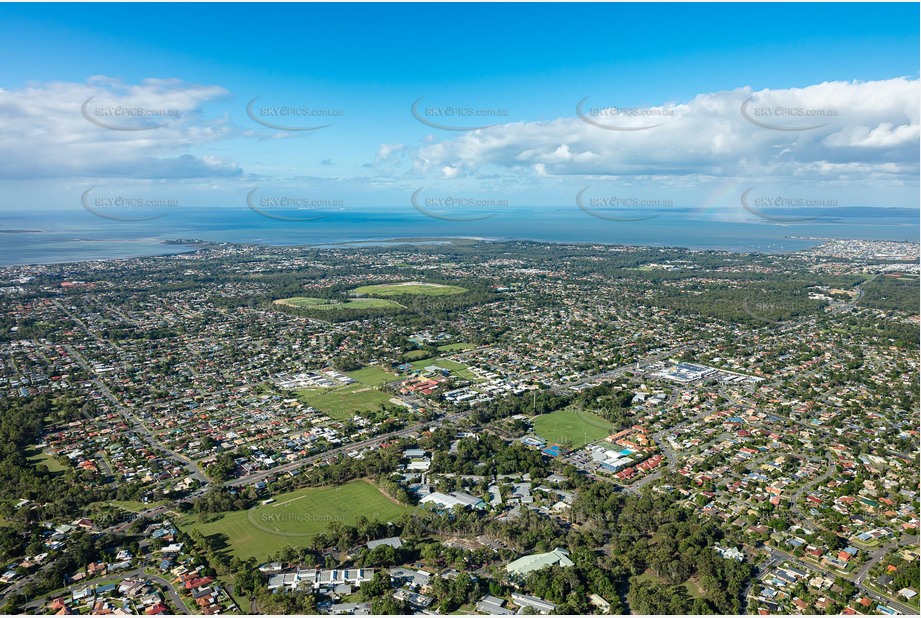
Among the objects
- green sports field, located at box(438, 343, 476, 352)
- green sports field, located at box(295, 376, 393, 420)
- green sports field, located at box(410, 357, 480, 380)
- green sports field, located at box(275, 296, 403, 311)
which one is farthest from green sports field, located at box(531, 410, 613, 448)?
green sports field, located at box(275, 296, 403, 311)

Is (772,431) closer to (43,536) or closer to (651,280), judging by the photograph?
(43,536)

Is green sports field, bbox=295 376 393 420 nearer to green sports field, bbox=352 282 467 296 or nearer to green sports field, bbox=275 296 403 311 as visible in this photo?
green sports field, bbox=275 296 403 311

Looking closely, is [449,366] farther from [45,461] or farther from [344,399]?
[45,461]

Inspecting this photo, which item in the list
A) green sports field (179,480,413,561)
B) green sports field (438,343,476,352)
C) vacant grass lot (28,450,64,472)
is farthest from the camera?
green sports field (438,343,476,352)

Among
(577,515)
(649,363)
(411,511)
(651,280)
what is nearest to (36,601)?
(411,511)

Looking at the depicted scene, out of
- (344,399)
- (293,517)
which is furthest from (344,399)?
(293,517)
